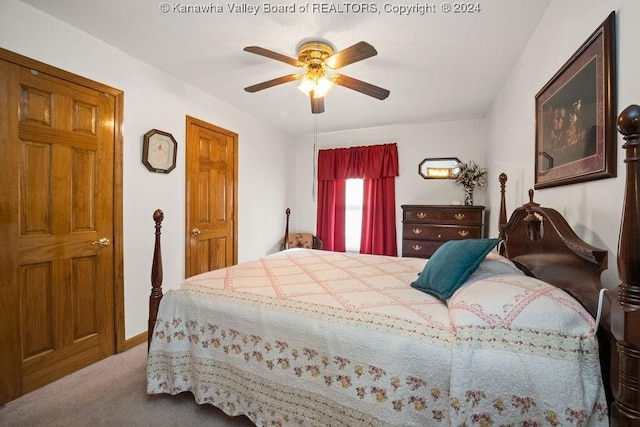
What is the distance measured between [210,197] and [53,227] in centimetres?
149

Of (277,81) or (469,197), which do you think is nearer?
(277,81)

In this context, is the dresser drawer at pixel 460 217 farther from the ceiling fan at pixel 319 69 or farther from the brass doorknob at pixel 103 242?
the brass doorknob at pixel 103 242

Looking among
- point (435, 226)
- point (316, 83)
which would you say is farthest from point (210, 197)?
point (435, 226)

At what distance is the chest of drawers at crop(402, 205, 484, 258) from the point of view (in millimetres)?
3461

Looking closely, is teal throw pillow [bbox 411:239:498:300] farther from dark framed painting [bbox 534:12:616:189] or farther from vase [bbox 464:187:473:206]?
vase [bbox 464:187:473:206]

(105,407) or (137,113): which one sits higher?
Result: (137,113)

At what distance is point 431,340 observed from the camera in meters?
1.09

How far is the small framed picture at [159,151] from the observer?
8.39 ft

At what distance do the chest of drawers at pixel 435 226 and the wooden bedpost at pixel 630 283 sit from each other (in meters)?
2.88

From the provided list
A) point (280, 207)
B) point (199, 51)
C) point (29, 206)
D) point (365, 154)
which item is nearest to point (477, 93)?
point (365, 154)

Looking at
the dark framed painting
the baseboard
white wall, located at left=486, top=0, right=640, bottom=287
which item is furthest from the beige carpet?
the dark framed painting

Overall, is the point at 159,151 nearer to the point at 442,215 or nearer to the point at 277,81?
the point at 277,81


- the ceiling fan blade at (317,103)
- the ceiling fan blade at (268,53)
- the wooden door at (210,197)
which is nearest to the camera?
the ceiling fan blade at (268,53)

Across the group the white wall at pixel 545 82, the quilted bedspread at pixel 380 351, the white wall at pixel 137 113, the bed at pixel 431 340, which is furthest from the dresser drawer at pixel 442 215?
the white wall at pixel 137 113
